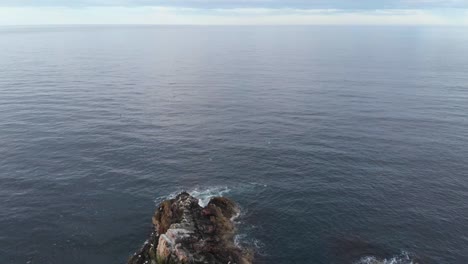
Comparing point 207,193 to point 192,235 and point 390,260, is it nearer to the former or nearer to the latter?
point 192,235

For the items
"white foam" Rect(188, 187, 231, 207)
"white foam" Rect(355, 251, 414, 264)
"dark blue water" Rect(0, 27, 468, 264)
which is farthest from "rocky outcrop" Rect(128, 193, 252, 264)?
"white foam" Rect(355, 251, 414, 264)

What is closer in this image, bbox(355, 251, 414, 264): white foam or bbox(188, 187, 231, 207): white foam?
bbox(355, 251, 414, 264): white foam

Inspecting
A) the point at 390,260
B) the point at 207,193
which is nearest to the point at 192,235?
the point at 207,193

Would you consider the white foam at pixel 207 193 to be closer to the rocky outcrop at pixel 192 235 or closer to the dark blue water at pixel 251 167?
the dark blue water at pixel 251 167

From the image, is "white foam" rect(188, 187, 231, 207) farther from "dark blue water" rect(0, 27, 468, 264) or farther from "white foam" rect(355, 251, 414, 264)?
"white foam" rect(355, 251, 414, 264)

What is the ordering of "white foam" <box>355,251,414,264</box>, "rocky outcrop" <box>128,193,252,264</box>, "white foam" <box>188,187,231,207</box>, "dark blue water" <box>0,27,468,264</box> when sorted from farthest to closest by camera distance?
"white foam" <box>188,187,231,207</box>
"dark blue water" <box>0,27,468,264</box>
"white foam" <box>355,251,414,264</box>
"rocky outcrop" <box>128,193,252,264</box>

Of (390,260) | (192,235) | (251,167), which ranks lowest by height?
(192,235)
